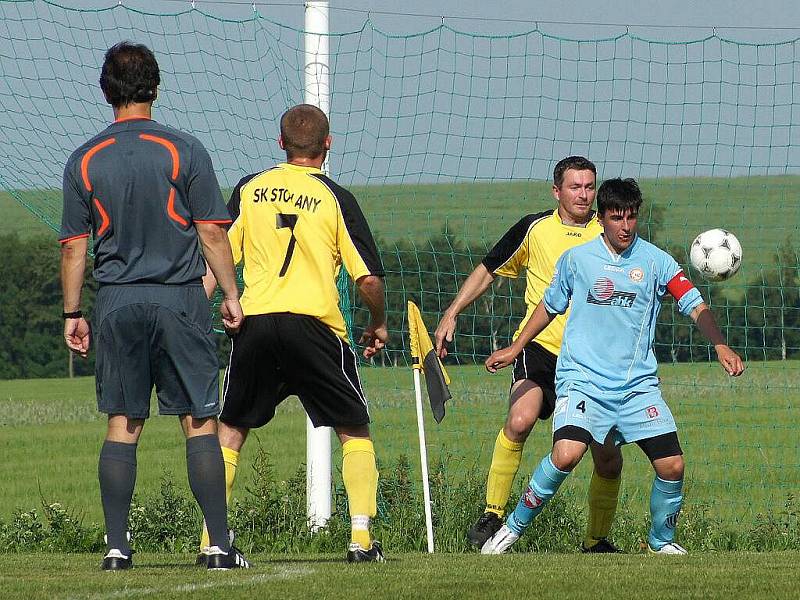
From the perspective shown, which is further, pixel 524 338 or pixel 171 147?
pixel 524 338

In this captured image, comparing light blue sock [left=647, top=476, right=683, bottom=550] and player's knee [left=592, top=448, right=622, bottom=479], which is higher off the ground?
player's knee [left=592, top=448, right=622, bottom=479]

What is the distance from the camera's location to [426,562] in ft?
22.4

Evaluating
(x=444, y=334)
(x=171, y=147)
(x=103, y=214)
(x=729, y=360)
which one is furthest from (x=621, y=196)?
(x=103, y=214)

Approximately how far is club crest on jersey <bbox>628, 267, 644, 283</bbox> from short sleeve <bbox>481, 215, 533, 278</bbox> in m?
1.34

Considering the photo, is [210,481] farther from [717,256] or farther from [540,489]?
[717,256]

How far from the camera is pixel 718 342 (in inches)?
282

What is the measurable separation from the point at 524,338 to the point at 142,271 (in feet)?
7.96

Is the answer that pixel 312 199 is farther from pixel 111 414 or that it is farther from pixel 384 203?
pixel 384 203

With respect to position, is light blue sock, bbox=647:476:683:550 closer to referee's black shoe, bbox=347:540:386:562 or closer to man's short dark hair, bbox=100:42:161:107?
referee's black shoe, bbox=347:540:386:562

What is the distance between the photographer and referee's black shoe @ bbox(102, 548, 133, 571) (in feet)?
20.4

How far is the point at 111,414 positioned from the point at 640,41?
6211 millimetres

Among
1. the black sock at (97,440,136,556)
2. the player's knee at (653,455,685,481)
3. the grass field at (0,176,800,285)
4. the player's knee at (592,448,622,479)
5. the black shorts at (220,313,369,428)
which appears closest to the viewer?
the black sock at (97,440,136,556)

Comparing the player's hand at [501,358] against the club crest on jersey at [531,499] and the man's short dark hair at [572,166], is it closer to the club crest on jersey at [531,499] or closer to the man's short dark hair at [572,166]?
the club crest on jersey at [531,499]

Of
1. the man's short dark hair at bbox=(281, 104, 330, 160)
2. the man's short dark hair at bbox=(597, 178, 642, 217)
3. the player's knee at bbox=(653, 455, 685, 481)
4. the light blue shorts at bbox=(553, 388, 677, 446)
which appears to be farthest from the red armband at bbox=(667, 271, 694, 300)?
the man's short dark hair at bbox=(281, 104, 330, 160)
